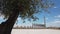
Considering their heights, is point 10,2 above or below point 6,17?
above

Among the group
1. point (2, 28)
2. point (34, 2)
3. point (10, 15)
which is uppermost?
point (34, 2)

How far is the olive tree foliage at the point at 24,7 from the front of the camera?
502 inches

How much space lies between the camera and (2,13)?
1382cm

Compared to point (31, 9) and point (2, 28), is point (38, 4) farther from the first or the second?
point (2, 28)

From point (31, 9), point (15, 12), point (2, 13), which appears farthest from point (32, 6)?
point (2, 13)

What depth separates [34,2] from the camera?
13.6m

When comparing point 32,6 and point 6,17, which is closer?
point 32,6

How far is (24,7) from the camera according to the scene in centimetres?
1311

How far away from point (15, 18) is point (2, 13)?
1.12 meters

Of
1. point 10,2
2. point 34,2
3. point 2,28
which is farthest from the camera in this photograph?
point 2,28

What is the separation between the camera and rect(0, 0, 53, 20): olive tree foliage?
12748 millimetres

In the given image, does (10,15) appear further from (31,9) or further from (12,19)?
(31,9)

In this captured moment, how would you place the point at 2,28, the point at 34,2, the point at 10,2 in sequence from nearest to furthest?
1. the point at 10,2
2. the point at 34,2
3. the point at 2,28

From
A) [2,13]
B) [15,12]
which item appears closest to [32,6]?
[15,12]
